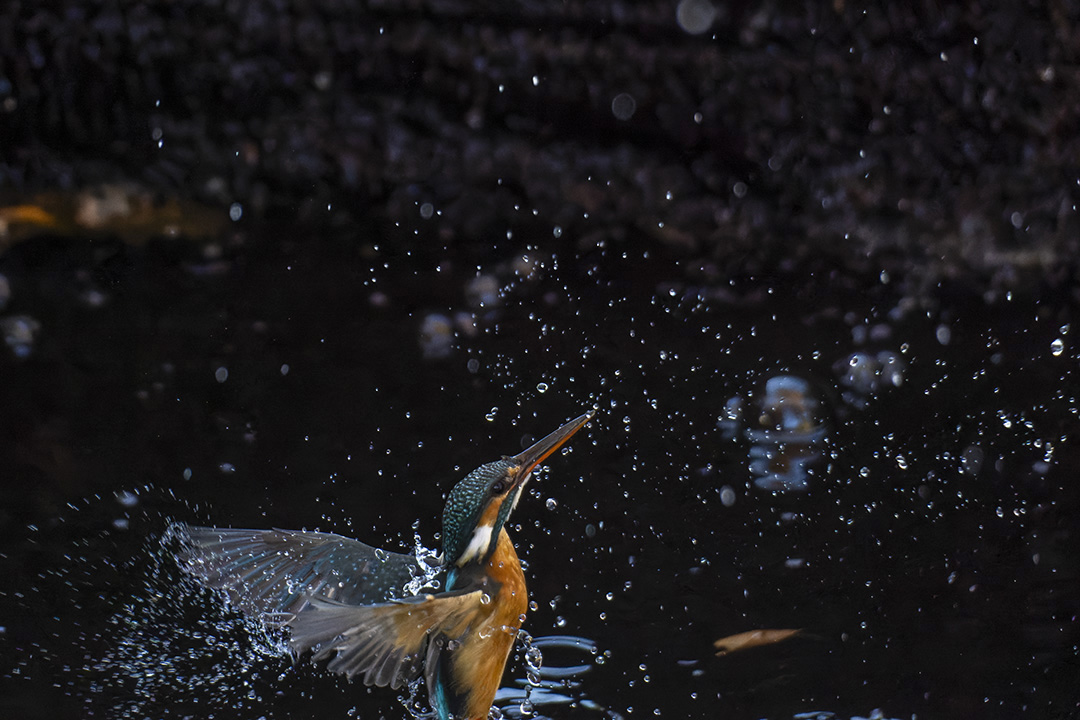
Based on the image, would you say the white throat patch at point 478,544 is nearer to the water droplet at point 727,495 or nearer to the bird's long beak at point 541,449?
the bird's long beak at point 541,449

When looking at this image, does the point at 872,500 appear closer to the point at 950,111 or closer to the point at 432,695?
the point at 950,111

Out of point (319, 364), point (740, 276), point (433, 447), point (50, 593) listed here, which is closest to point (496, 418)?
point (433, 447)

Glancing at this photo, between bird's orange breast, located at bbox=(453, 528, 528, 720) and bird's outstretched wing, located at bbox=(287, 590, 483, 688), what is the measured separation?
3 centimetres

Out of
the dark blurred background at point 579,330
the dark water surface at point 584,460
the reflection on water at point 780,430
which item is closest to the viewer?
the dark blurred background at point 579,330

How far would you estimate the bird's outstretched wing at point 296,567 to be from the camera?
3.11 feet

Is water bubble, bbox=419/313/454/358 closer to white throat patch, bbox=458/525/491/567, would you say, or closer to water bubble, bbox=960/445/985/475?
white throat patch, bbox=458/525/491/567

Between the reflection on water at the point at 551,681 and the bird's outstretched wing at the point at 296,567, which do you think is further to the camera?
the reflection on water at the point at 551,681

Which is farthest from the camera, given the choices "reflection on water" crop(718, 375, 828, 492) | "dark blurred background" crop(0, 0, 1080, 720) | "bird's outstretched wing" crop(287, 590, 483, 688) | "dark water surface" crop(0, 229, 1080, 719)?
"reflection on water" crop(718, 375, 828, 492)

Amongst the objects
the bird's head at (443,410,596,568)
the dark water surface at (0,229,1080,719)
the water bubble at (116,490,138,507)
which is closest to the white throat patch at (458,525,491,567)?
the bird's head at (443,410,596,568)

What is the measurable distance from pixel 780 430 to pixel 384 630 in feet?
1.94

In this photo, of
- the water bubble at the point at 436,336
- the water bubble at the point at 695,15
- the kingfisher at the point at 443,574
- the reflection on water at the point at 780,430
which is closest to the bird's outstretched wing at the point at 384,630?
the kingfisher at the point at 443,574

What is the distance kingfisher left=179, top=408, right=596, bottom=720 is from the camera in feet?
3.00

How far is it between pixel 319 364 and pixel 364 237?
0.16 metres

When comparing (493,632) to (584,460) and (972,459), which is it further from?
(972,459)
